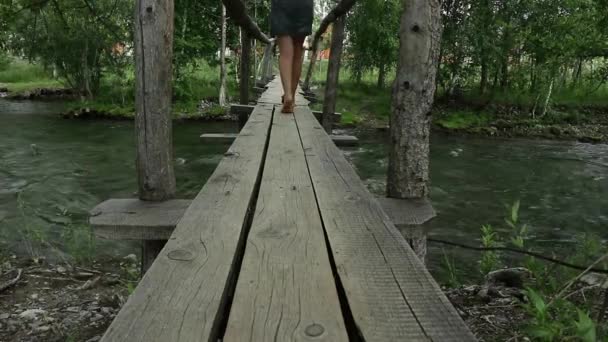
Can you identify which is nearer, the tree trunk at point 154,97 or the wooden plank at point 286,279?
the wooden plank at point 286,279

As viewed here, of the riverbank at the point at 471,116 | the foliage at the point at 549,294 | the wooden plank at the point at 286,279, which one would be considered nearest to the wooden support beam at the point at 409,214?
the wooden plank at the point at 286,279

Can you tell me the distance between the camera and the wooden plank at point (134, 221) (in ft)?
7.48

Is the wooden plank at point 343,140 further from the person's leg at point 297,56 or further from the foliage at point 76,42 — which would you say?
the foliage at point 76,42

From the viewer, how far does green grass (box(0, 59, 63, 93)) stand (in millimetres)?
23344

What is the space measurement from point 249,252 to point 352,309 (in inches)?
19.4

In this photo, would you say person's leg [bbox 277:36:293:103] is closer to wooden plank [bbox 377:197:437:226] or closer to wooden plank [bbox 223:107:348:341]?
wooden plank [bbox 377:197:437:226]

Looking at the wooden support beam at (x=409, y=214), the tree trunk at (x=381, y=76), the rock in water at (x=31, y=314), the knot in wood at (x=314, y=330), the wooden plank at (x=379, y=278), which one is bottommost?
the rock in water at (x=31, y=314)

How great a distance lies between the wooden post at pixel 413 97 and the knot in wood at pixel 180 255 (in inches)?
55.9

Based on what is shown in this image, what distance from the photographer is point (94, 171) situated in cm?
964

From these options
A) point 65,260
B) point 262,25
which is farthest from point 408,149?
point 262,25

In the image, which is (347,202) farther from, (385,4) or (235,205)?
(385,4)

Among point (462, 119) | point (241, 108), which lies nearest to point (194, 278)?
point (241, 108)

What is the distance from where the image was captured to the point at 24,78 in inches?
1001

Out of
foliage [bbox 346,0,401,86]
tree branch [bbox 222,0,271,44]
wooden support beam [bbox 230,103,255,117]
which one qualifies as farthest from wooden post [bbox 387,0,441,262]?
foliage [bbox 346,0,401,86]
